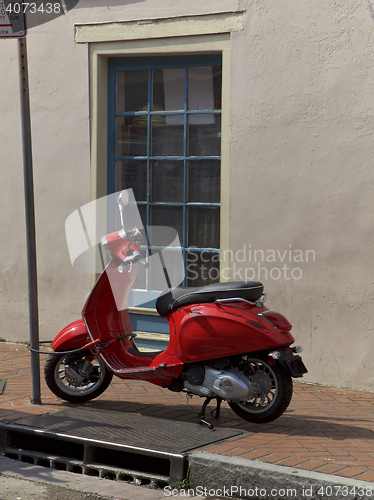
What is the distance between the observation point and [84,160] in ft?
23.6

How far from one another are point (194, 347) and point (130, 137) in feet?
11.4

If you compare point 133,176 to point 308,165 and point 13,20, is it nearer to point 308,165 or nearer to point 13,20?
point 308,165

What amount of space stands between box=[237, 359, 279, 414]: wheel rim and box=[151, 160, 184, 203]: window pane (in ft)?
9.61

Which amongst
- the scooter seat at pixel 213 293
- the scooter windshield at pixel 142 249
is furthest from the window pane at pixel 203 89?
the scooter seat at pixel 213 293

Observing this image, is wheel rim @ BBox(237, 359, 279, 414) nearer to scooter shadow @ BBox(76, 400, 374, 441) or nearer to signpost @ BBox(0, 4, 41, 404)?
scooter shadow @ BBox(76, 400, 374, 441)

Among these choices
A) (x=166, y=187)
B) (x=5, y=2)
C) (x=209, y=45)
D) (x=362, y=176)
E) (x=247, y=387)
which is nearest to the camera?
(x=247, y=387)

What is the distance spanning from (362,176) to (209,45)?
2103 mm

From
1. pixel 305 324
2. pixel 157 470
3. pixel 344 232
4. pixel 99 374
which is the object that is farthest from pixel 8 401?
pixel 344 232

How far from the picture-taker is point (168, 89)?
6.98 m

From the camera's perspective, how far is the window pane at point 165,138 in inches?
274

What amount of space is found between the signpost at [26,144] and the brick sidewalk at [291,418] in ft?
1.46

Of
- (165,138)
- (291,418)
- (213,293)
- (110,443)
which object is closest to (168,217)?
(165,138)

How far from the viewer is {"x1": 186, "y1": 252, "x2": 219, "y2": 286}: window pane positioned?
6.76 meters

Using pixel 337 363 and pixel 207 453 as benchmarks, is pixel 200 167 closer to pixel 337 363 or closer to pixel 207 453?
pixel 337 363
